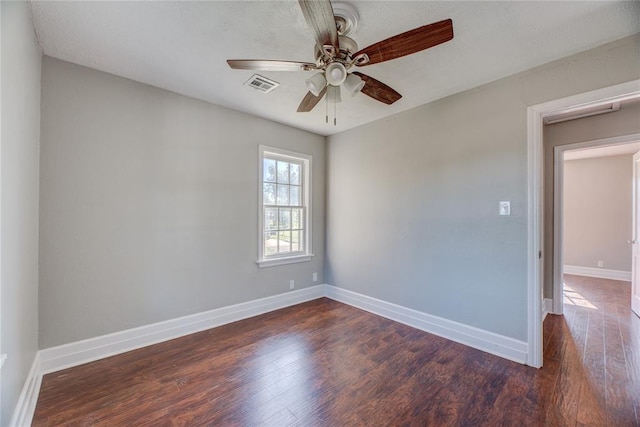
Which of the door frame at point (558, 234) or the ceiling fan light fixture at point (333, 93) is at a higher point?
the ceiling fan light fixture at point (333, 93)

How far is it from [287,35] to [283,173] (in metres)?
2.09

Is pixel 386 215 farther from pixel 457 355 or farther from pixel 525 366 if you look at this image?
pixel 525 366

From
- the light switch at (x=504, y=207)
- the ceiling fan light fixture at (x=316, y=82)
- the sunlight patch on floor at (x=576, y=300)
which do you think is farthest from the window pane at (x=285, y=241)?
the sunlight patch on floor at (x=576, y=300)

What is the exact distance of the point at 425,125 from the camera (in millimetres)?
3010

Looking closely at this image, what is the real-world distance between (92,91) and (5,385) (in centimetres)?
220

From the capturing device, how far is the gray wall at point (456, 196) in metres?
2.31

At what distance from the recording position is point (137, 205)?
8.33ft

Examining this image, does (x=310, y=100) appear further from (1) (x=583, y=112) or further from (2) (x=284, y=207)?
(1) (x=583, y=112)

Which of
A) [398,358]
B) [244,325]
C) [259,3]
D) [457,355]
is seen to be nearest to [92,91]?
[259,3]

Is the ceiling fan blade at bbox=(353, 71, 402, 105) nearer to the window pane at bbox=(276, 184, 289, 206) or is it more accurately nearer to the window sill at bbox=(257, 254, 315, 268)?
the window pane at bbox=(276, 184, 289, 206)

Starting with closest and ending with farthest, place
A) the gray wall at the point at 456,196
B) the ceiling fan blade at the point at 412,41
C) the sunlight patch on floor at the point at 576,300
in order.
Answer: the ceiling fan blade at the point at 412,41
the gray wall at the point at 456,196
the sunlight patch on floor at the point at 576,300

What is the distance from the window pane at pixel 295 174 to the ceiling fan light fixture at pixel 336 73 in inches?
89.2

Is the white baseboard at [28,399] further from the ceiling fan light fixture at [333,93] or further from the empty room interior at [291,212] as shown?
the ceiling fan light fixture at [333,93]

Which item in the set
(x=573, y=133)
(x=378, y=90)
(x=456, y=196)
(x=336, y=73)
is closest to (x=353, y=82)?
(x=336, y=73)
